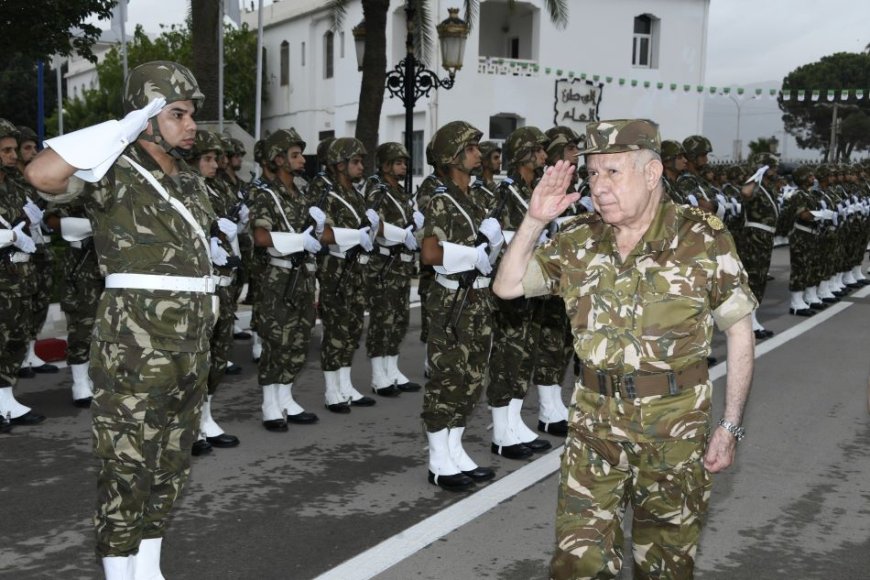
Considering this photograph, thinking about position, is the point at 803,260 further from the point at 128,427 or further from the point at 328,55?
the point at 328,55

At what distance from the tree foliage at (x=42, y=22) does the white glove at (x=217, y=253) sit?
30.6ft

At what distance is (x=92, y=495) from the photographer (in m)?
5.70

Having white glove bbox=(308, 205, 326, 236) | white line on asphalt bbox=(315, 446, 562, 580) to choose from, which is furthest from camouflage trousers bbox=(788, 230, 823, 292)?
white glove bbox=(308, 205, 326, 236)

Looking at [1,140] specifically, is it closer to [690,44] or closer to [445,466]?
[445,466]

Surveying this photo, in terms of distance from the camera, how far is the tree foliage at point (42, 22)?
13477mm

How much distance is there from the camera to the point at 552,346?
748 centimetres

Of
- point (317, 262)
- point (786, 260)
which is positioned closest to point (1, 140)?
point (317, 262)

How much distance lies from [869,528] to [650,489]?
2664mm

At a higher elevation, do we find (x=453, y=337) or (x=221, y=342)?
(x=453, y=337)

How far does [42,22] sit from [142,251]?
11.2 meters

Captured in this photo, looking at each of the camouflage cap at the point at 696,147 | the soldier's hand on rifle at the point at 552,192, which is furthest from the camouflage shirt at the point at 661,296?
the camouflage cap at the point at 696,147

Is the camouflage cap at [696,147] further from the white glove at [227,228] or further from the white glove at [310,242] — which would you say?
the white glove at [227,228]

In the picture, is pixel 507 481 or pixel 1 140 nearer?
pixel 507 481

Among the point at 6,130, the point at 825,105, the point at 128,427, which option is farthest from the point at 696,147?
the point at 825,105
